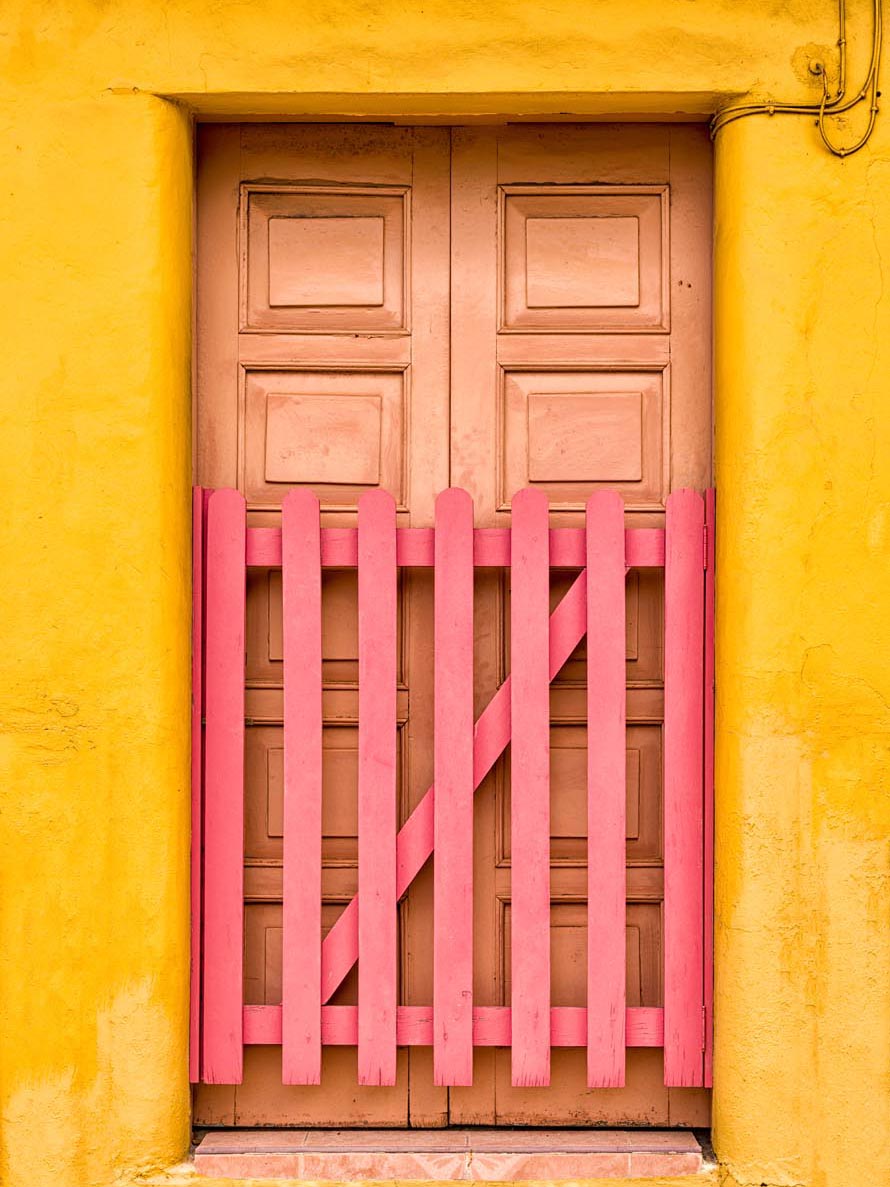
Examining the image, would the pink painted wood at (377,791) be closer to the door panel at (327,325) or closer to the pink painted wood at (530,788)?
the door panel at (327,325)

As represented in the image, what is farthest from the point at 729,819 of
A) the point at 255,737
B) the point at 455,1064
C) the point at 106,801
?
the point at 106,801

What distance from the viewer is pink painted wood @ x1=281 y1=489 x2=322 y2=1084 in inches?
118

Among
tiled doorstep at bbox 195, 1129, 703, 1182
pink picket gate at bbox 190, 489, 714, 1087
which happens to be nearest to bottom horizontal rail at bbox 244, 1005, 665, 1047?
pink picket gate at bbox 190, 489, 714, 1087

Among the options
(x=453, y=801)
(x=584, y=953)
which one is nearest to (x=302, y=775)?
(x=453, y=801)

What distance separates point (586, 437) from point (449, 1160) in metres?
2.00

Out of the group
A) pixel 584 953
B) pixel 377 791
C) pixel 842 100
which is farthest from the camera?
pixel 584 953

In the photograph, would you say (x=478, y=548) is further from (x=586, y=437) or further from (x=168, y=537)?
(x=168, y=537)

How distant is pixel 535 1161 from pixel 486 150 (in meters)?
2.78

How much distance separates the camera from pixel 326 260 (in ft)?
10.6

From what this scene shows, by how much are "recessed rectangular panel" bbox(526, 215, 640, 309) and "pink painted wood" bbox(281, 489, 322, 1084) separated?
3.05 feet

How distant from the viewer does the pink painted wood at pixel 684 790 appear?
120 inches

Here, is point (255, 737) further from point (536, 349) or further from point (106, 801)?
point (536, 349)

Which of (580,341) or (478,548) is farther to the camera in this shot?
(580,341)

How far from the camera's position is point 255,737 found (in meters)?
3.19
